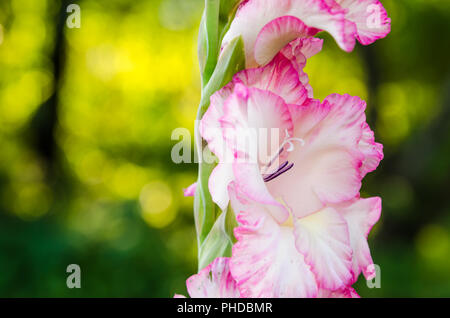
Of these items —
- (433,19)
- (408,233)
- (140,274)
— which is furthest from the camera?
(433,19)

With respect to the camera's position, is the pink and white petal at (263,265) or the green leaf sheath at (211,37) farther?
the green leaf sheath at (211,37)

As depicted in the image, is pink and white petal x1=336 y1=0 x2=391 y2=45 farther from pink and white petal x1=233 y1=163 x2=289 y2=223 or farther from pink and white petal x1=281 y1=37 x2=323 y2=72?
pink and white petal x1=233 y1=163 x2=289 y2=223

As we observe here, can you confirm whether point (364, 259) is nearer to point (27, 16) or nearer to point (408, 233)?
point (408, 233)

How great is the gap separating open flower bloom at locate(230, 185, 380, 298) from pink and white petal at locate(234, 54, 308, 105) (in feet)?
0.35

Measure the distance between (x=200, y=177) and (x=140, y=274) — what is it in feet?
8.27

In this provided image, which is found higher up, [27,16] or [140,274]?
[27,16]

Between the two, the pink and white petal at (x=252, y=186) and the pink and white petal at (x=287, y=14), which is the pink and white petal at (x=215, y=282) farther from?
the pink and white petal at (x=287, y=14)

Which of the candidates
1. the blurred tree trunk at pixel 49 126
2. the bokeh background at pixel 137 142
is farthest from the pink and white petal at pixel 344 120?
the blurred tree trunk at pixel 49 126

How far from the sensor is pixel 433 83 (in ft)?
20.2

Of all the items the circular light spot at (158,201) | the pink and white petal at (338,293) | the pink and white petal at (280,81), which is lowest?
the circular light spot at (158,201)

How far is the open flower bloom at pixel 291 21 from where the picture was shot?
44 centimetres

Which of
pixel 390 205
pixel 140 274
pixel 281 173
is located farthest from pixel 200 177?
pixel 390 205

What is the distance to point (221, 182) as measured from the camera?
451mm

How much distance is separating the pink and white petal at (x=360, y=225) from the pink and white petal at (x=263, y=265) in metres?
0.08
